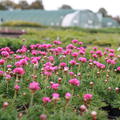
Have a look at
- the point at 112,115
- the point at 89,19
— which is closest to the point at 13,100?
the point at 112,115

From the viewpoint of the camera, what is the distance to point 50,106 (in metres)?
2.89

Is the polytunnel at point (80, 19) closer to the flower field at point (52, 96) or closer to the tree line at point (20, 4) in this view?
the tree line at point (20, 4)

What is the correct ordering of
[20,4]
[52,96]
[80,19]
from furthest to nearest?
[20,4] < [80,19] < [52,96]

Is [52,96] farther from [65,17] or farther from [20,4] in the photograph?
[20,4]

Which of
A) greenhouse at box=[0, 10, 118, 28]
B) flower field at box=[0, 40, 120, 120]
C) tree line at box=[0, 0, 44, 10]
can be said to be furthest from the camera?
tree line at box=[0, 0, 44, 10]

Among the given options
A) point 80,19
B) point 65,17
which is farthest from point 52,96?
point 65,17

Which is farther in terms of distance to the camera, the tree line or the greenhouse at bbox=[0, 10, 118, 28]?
the tree line

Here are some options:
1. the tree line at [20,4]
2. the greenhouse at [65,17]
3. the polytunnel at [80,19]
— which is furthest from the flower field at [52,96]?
the tree line at [20,4]

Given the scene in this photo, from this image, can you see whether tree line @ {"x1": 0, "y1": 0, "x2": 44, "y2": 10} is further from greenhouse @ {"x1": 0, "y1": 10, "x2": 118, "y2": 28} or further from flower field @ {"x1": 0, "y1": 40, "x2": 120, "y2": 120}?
flower field @ {"x1": 0, "y1": 40, "x2": 120, "y2": 120}

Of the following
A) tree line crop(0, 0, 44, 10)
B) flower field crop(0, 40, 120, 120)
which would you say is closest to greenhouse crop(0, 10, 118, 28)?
tree line crop(0, 0, 44, 10)

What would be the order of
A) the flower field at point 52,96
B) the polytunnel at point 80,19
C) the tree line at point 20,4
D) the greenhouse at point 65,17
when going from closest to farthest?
the flower field at point 52,96, the polytunnel at point 80,19, the greenhouse at point 65,17, the tree line at point 20,4

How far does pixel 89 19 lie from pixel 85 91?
118 feet

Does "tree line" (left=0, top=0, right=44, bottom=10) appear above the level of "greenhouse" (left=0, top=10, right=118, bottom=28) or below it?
above

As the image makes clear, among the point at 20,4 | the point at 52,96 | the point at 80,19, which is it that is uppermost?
the point at 20,4
